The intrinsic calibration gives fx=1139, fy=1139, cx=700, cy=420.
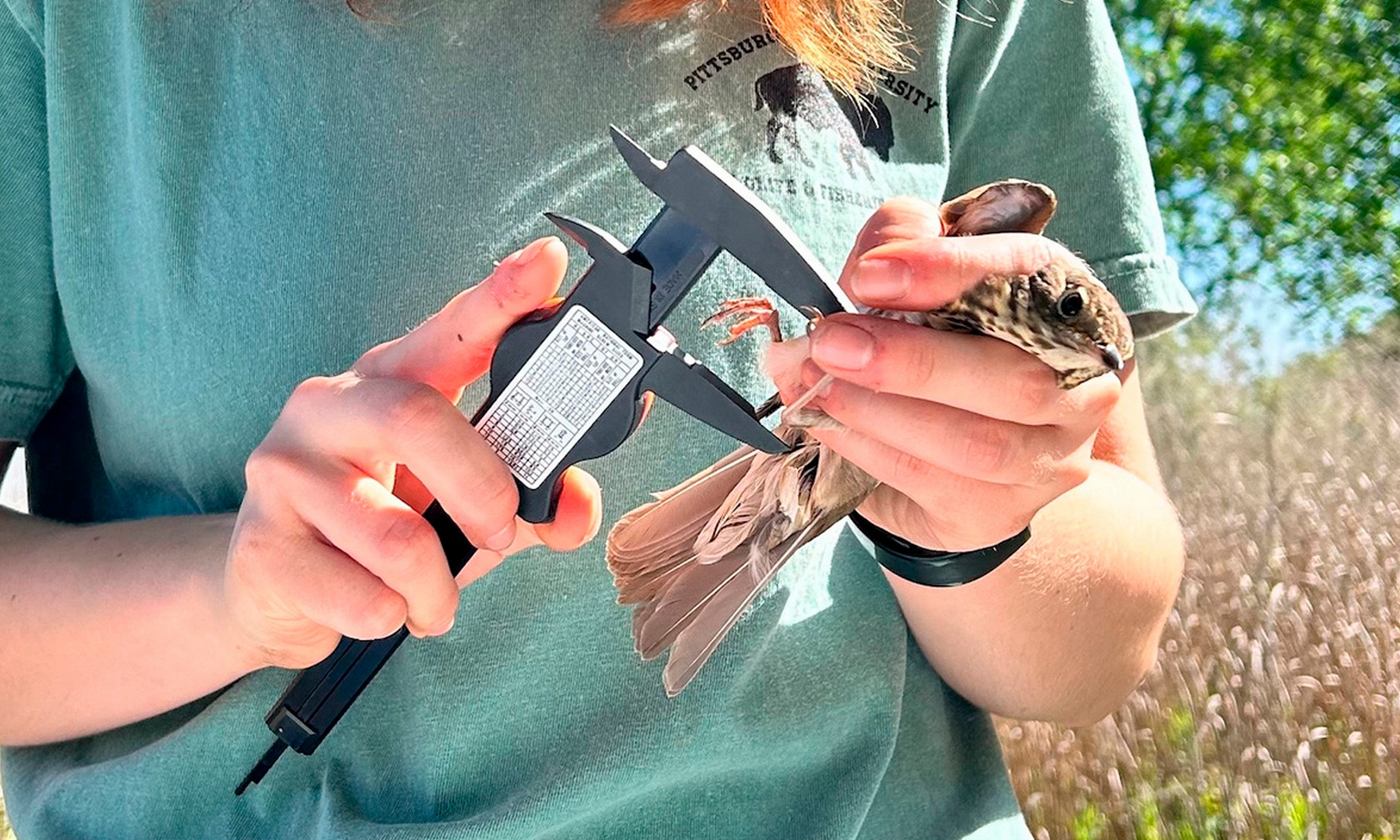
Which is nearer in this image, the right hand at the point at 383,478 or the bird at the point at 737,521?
the right hand at the point at 383,478

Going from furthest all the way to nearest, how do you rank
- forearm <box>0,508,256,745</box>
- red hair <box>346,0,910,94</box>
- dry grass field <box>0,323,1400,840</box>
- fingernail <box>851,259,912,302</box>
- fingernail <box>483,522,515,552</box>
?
dry grass field <box>0,323,1400,840</box> < red hair <box>346,0,910,94</box> < forearm <box>0,508,256,745</box> < fingernail <box>483,522,515,552</box> < fingernail <box>851,259,912,302</box>

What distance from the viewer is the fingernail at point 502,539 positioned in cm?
93

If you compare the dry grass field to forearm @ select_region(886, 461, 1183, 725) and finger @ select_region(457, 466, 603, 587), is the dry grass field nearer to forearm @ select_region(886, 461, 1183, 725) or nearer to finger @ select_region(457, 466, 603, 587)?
forearm @ select_region(886, 461, 1183, 725)

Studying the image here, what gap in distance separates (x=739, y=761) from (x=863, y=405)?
0.54 m

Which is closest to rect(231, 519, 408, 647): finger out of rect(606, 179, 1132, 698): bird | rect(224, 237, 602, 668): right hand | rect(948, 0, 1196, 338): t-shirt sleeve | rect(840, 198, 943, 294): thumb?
rect(224, 237, 602, 668): right hand

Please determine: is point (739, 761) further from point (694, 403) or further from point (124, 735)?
point (124, 735)

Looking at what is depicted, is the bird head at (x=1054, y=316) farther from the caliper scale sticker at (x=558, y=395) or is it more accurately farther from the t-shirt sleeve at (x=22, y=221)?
the t-shirt sleeve at (x=22, y=221)

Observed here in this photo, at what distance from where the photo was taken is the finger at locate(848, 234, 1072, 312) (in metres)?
0.83

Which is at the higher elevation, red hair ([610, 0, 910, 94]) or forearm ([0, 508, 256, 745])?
red hair ([610, 0, 910, 94])

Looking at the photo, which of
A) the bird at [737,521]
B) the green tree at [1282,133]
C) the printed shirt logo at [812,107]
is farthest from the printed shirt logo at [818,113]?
the green tree at [1282,133]

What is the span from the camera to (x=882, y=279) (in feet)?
2.71

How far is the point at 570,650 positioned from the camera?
124 centimetres

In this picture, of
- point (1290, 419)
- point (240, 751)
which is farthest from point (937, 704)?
point (1290, 419)

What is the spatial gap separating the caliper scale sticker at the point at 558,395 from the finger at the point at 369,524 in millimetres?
92
